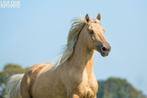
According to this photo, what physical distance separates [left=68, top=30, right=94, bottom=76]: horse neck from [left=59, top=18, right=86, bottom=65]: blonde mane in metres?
0.19

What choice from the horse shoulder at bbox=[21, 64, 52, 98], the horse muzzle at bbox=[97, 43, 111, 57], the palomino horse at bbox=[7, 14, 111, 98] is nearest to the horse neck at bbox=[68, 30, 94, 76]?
the palomino horse at bbox=[7, 14, 111, 98]

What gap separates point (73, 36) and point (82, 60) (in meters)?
0.63

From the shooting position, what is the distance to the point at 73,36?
1638 centimetres

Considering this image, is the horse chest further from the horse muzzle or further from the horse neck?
the horse muzzle

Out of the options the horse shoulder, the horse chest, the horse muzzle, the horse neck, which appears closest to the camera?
the horse muzzle

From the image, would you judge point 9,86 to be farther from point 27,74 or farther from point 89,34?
point 89,34

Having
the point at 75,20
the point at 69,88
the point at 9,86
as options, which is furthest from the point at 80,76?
the point at 9,86

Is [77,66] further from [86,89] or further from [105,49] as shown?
[105,49]

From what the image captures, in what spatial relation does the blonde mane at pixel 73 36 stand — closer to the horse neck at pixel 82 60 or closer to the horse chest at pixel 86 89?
the horse neck at pixel 82 60

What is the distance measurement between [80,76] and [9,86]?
3.75m

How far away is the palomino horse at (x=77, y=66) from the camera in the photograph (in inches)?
619

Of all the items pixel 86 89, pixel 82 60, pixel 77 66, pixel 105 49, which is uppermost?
pixel 105 49

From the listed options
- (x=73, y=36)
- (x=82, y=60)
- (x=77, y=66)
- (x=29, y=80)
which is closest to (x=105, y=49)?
(x=82, y=60)

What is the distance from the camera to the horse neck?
52.5ft
